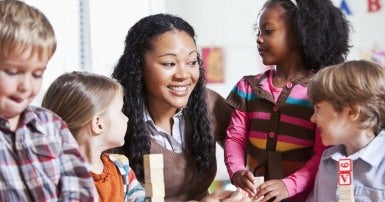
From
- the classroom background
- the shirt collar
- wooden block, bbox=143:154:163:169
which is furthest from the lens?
Answer: the classroom background

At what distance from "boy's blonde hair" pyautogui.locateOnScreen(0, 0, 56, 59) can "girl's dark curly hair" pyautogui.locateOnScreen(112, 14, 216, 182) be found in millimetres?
580

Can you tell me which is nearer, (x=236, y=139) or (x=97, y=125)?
(x=97, y=125)

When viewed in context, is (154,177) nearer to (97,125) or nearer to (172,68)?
(97,125)

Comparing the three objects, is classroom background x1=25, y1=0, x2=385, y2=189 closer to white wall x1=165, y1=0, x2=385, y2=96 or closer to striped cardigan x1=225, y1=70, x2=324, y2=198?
white wall x1=165, y1=0, x2=385, y2=96

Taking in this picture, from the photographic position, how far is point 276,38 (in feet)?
4.70

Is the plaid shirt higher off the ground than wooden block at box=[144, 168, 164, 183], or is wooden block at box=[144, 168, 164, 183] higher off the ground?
the plaid shirt

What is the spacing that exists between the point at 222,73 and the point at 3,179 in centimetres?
161

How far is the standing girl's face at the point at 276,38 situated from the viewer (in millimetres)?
1435

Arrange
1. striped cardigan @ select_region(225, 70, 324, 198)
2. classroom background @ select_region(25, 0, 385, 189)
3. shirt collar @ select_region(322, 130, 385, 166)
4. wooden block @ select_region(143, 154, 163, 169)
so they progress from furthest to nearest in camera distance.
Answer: classroom background @ select_region(25, 0, 385, 189), striped cardigan @ select_region(225, 70, 324, 198), shirt collar @ select_region(322, 130, 385, 166), wooden block @ select_region(143, 154, 163, 169)

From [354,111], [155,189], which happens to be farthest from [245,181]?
[155,189]

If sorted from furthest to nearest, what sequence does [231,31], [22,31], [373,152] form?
[231,31] → [373,152] → [22,31]

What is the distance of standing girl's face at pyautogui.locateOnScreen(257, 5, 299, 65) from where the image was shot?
56.5 inches

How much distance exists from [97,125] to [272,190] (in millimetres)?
389

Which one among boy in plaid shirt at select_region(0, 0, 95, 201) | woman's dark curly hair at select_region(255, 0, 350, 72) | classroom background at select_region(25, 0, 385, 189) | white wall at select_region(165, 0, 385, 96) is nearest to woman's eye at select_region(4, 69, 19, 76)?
boy in plaid shirt at select_region(0, 0, 95, 201)
